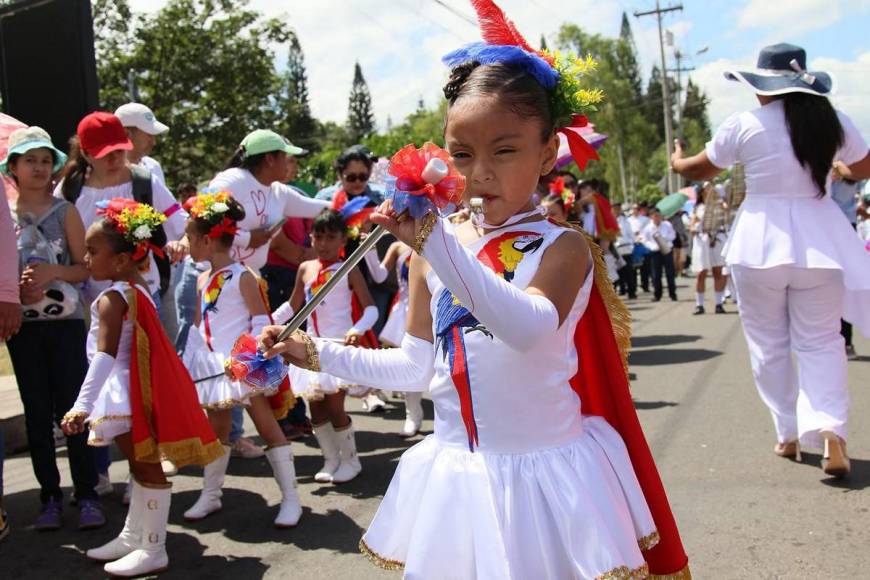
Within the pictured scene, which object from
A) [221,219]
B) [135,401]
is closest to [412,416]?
[221,219]

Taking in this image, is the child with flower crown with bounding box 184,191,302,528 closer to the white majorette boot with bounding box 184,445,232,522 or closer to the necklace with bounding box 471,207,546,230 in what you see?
the white majorette boot with bounding box 184,445,232,522

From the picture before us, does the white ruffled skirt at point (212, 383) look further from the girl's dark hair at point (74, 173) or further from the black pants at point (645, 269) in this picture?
the black pants at point (645, 269)

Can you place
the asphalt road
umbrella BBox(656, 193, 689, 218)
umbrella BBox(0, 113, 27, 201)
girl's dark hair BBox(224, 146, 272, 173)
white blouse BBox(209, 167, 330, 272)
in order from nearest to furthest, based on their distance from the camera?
1. the asphalt road
2. umbrella BBox(0, 113, 27, 201)
3. white blouse BBox(209, 167, 330, 272)
4. girl's dark hair BBox(224, 146, 272, 173)
5. umbrella BBox(656, 193, 689, 218)

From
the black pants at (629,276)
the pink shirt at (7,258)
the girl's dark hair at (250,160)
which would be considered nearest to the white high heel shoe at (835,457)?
the girl's dark hair at (250,160)

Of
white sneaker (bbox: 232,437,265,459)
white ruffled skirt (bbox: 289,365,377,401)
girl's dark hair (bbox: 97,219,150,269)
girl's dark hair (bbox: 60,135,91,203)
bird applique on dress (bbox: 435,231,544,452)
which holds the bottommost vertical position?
white sneaker (bbox: 232,437,265,459)

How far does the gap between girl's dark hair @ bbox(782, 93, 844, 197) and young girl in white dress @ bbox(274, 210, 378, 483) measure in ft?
8.80

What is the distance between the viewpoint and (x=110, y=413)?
4004mm

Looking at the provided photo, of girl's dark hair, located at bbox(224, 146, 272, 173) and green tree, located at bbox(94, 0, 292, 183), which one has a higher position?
green tree, located at bbox(94, 0, 292, 183)

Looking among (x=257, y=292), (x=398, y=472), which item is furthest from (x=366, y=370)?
(x=257, y=292)

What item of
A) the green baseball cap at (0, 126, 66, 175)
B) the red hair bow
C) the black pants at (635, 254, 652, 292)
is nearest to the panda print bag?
the green baseball cap at (0, 126, 66, 175)

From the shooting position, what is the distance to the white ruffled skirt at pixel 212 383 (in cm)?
478

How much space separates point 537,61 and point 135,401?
8.76ft

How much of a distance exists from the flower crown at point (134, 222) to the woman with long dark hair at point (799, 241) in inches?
123

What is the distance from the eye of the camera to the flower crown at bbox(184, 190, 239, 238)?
5.04m
